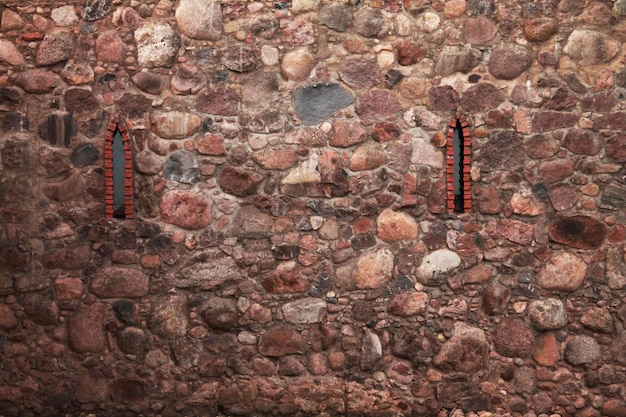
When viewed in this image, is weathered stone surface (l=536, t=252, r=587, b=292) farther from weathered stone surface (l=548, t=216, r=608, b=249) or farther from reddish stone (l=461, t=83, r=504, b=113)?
reddish stone (l=461, t=83, r=504, b=113)

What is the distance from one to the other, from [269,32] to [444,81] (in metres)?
1.69

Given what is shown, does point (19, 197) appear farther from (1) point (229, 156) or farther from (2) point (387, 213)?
(2) point (387, 213)

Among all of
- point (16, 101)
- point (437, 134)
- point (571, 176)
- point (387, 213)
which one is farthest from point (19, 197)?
point (571, 176)

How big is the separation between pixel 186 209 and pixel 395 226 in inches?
76.9

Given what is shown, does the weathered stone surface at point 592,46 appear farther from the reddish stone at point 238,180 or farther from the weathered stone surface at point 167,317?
the weathered stone surface at point 167,317

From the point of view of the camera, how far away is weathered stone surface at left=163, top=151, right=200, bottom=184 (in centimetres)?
553

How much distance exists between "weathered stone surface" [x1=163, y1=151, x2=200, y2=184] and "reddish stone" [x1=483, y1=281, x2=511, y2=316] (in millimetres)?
2899

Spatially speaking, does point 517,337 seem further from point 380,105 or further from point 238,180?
point 238,180

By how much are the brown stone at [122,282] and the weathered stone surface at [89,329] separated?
0.63ft

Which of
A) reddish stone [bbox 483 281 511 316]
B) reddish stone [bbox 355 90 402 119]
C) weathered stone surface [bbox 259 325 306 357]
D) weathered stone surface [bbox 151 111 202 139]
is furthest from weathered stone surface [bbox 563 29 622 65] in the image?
weathered stone surface [bbox 259 325 306 357]

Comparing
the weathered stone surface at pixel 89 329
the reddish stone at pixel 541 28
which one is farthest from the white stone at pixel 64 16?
the reddish stone at pixel 541 28

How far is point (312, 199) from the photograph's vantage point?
18.2ft

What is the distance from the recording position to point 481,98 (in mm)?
5527

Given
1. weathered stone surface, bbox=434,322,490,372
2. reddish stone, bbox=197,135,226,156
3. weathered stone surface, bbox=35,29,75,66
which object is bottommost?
weathered stone surface, bbox=434,322,490,372
